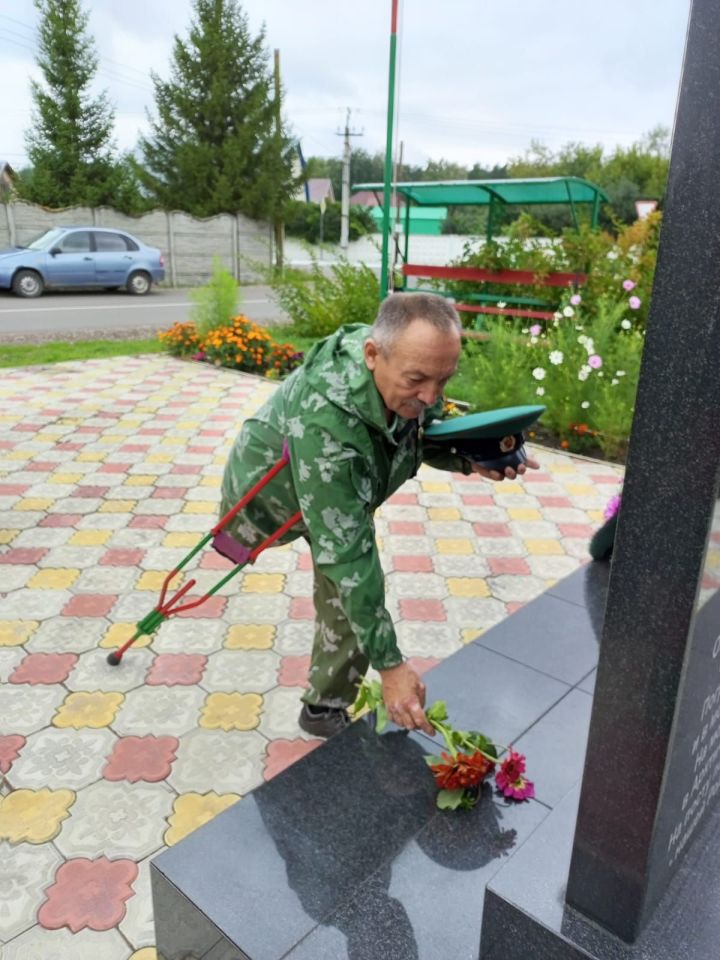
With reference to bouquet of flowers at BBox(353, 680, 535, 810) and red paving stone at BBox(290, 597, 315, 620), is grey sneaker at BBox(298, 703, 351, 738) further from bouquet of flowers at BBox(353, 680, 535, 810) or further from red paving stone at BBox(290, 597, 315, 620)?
red paving stone at BBox(290, 597, 315, 620)

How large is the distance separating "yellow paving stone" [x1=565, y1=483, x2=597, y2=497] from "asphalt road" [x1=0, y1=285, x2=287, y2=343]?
8.22 m

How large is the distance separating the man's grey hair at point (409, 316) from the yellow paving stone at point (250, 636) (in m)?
1.77

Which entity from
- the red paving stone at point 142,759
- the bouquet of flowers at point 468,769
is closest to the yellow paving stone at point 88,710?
the red paving stone at point 142,759

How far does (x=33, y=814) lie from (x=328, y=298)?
8.89m

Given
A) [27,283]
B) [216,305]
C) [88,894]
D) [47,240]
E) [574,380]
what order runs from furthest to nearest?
[47,240]
[27,283]
[216,305]
[574,380]
[88,894]

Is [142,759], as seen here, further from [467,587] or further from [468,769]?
[467,587]

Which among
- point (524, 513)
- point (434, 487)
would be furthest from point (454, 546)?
→ point (434, 487)

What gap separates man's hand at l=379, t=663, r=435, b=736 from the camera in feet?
5.94

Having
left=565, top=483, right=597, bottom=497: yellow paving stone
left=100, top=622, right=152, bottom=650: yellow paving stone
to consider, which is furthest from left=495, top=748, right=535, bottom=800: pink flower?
left=565, top=483, right=597, bottom=497: yellow paving stone

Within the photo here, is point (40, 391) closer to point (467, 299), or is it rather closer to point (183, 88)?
point (467, 299)

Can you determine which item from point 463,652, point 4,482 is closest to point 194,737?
point 463,652

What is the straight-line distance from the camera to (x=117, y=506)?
4.64 m

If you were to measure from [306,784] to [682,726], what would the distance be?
1.06 meters

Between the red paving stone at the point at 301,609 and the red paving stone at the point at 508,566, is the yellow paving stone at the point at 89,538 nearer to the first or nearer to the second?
the red paving stone at the point at 301,609
